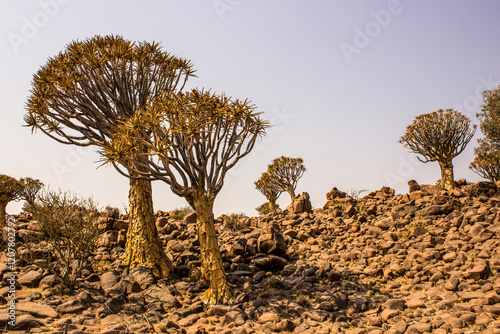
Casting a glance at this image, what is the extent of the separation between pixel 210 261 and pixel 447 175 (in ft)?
34.8

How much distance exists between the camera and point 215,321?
6.80m

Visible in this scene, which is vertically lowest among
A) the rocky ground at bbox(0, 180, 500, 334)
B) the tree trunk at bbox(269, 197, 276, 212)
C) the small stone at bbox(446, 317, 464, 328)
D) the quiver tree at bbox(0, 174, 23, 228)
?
the small stone at bbox(446, 317, 464, 328)

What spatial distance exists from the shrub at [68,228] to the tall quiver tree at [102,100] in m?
1.07

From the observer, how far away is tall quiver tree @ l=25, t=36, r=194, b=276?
9102mm

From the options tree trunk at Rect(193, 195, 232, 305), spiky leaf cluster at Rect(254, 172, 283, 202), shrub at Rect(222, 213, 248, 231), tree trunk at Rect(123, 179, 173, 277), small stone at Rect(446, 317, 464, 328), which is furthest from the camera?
spiky leaf cluster at Rect(254, 172, 283, 202)

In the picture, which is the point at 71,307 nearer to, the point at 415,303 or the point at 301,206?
the point at 415,303

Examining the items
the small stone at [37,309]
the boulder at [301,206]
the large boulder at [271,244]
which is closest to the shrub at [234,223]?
the boulder at [301,206]

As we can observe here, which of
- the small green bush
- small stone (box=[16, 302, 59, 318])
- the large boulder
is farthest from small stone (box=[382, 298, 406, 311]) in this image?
the small green bush

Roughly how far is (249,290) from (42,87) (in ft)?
24.3

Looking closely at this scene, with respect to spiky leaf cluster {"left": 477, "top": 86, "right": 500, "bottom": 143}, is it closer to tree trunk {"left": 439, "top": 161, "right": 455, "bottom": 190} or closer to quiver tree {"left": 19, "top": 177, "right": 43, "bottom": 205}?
tree trunk {"left": 439, "top": 161, "right": 455, "bottom": 190}

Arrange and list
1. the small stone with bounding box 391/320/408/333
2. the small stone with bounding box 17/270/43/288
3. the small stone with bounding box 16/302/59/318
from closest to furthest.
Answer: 1. the small stone with bounding box 391/320/408/333
2. the small stone with bounding box 16/302/59/318
3. the small stone with bounding box 17/270/43/288

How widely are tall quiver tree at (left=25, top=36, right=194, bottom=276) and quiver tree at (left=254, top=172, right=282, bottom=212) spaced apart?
13.5 meters

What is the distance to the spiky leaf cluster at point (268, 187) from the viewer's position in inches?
890

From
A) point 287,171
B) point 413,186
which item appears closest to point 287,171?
point 287,171
